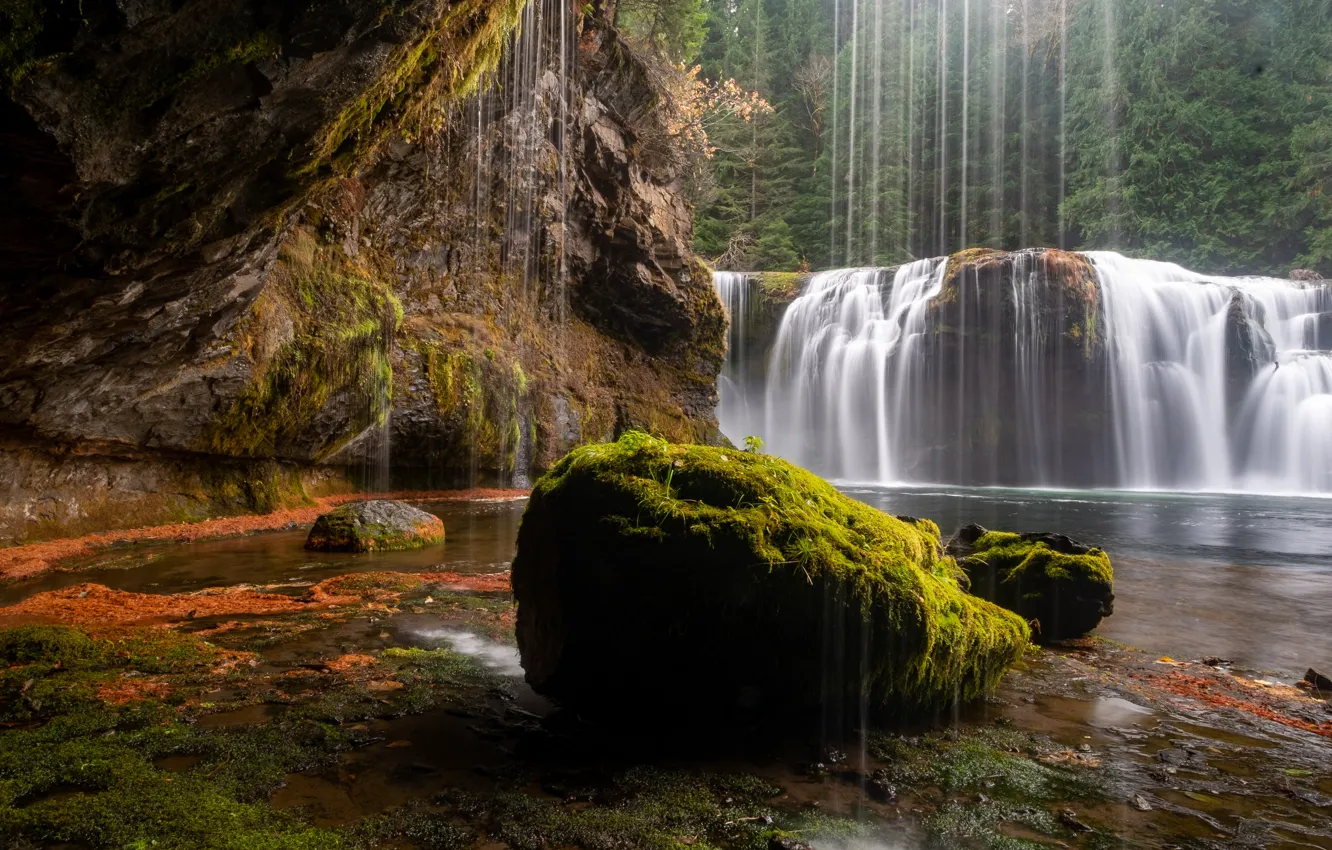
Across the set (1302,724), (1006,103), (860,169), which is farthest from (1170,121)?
(1302,724)

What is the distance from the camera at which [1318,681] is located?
15.2 ft

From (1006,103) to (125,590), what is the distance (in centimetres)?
4894

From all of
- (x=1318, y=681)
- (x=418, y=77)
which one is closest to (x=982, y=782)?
(x=1318, y=681)

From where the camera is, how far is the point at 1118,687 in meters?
4.27

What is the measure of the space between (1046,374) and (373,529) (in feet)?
82.1

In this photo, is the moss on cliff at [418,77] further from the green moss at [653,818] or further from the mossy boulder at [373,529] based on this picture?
the mossy boulder at [373,529]

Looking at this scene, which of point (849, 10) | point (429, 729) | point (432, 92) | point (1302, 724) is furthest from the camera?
point (849, 10)

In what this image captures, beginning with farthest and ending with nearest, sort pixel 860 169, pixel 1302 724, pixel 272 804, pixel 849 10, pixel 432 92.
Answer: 1. pixel 849 10
2. pixel 860 169
3. pixel 432 92
4. pixel 1302 724
5. pixel 272 804

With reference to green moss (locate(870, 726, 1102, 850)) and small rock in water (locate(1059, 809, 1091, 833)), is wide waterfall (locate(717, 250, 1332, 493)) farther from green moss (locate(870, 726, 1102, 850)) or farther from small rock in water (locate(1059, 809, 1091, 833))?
small rock in water (locate(1059, 809, 1091, 833))

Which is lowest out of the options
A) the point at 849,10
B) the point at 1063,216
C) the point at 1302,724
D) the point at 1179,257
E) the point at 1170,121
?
the point at 1302,724

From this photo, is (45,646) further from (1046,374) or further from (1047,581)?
(1046,374)

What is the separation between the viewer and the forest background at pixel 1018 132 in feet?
106

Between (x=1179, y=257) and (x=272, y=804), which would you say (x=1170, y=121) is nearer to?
(x=1179, y=257)

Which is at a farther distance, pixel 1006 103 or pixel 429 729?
pixel 1006 103
